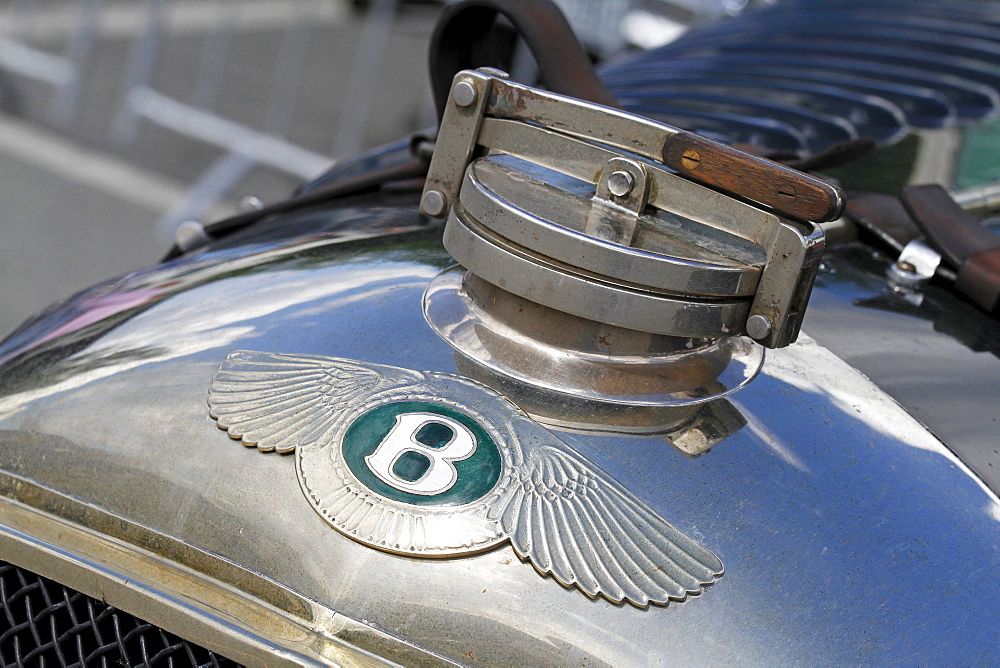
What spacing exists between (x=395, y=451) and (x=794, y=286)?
0.34 m

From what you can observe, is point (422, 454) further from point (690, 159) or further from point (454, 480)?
point (690, 159)

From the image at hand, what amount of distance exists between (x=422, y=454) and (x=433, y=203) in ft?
0.88

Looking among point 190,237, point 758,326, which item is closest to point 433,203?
point 758,326

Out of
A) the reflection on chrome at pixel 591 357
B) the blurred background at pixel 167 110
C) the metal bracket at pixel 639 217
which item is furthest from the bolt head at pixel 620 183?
the blurred background at pixel 167 110

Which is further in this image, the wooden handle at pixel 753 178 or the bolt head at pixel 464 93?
the bolt head at pixel 464 93

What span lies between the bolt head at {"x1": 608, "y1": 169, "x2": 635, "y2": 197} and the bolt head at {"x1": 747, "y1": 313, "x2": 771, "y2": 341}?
148mm

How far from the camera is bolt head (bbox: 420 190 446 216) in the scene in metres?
Result: 0.94

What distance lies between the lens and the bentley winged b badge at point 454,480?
0.75 metres

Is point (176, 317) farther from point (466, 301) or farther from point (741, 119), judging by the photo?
point (741, 119)

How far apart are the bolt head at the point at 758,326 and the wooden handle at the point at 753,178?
0.29ft

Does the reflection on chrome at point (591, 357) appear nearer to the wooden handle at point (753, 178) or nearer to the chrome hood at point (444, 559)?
the chrome hood at point (444, 559)

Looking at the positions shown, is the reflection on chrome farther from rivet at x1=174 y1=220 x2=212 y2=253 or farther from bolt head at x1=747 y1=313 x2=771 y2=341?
rivet at x1=174 y1=220 x2=212 y2=253

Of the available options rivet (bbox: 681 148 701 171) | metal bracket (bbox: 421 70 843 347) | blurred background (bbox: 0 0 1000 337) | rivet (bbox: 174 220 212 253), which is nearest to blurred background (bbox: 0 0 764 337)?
blurred background (bbox: 0 0 1000 337)

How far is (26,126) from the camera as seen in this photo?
496cm
